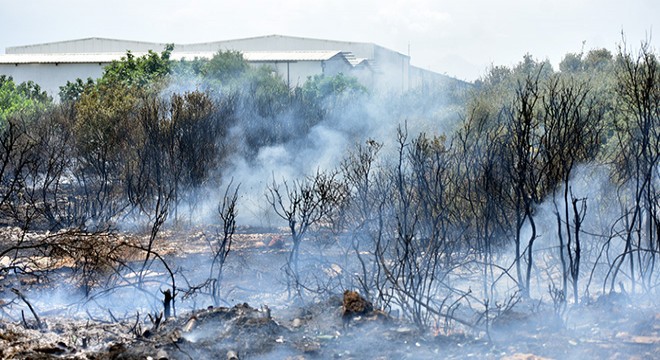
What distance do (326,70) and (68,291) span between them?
31421 millimetres

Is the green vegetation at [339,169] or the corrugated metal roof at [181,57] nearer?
the green vegetation at [339,169]

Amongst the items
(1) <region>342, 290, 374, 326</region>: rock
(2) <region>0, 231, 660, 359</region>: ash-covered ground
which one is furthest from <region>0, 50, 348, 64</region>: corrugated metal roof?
(1) <region>342, 290, 374, 326</region>: rock

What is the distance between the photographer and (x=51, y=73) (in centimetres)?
4556

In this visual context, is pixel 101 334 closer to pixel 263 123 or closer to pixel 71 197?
pixel 71 197

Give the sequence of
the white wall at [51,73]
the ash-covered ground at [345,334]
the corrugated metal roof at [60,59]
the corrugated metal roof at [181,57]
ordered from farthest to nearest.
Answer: the corrugated metal roof at [60,59] < the white wall at [51,73] < the corrugated metal roof at [181,57] < the ash-covered ground at [345,334]

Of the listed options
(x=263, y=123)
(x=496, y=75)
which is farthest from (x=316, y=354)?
(x=496, y=75)

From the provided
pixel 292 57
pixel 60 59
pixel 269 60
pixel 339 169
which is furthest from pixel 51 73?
pixel 339 169

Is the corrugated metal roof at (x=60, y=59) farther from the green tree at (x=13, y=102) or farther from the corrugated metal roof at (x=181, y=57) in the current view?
the green tree at (x=13, y=102)

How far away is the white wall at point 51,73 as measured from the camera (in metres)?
44.6

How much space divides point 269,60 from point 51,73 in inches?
538

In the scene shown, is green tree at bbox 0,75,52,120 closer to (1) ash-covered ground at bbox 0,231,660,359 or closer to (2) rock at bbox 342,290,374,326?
(1) ash-covered ground at bbox 0,231,660,359

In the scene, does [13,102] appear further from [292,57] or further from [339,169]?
[292,57]

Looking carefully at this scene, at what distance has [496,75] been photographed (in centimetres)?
3769

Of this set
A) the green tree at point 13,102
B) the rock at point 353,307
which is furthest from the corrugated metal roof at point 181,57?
the rock at point 353,307
